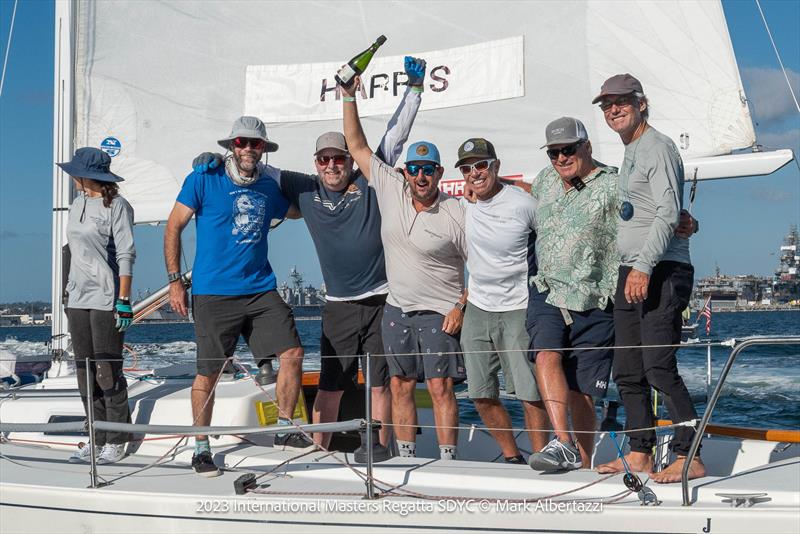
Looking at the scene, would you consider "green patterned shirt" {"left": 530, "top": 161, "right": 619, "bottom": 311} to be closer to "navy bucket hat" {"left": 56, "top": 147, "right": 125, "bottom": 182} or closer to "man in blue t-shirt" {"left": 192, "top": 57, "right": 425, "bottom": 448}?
"man in blue t-shirt" {"left": 192, "top": 57, "right": 425, "bottom": 448}

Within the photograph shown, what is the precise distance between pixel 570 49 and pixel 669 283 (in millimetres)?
2539

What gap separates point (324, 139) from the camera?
4293 mm

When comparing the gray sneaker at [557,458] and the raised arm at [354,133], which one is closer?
the gray sneaker at [557,458]

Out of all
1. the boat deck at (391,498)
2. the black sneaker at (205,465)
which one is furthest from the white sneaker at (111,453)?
the black sneaker at (205,465)

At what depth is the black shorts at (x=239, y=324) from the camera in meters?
4.13

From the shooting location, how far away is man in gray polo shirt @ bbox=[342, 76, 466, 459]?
4.06 metres

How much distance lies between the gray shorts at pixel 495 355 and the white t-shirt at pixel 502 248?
47 millimetres

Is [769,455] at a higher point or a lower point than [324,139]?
lower

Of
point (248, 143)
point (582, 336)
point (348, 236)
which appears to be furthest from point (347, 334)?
point (582, 336)

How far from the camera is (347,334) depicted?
4348 millimetres

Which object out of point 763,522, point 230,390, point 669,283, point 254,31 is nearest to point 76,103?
point 254,31

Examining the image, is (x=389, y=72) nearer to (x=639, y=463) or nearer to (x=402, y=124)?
(x=402, y=124)

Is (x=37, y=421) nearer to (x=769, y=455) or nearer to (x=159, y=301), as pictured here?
(x=159, y=301)

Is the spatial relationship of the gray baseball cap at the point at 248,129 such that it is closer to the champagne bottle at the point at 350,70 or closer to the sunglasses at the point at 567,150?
the champagne bottle at the point at 350,70
